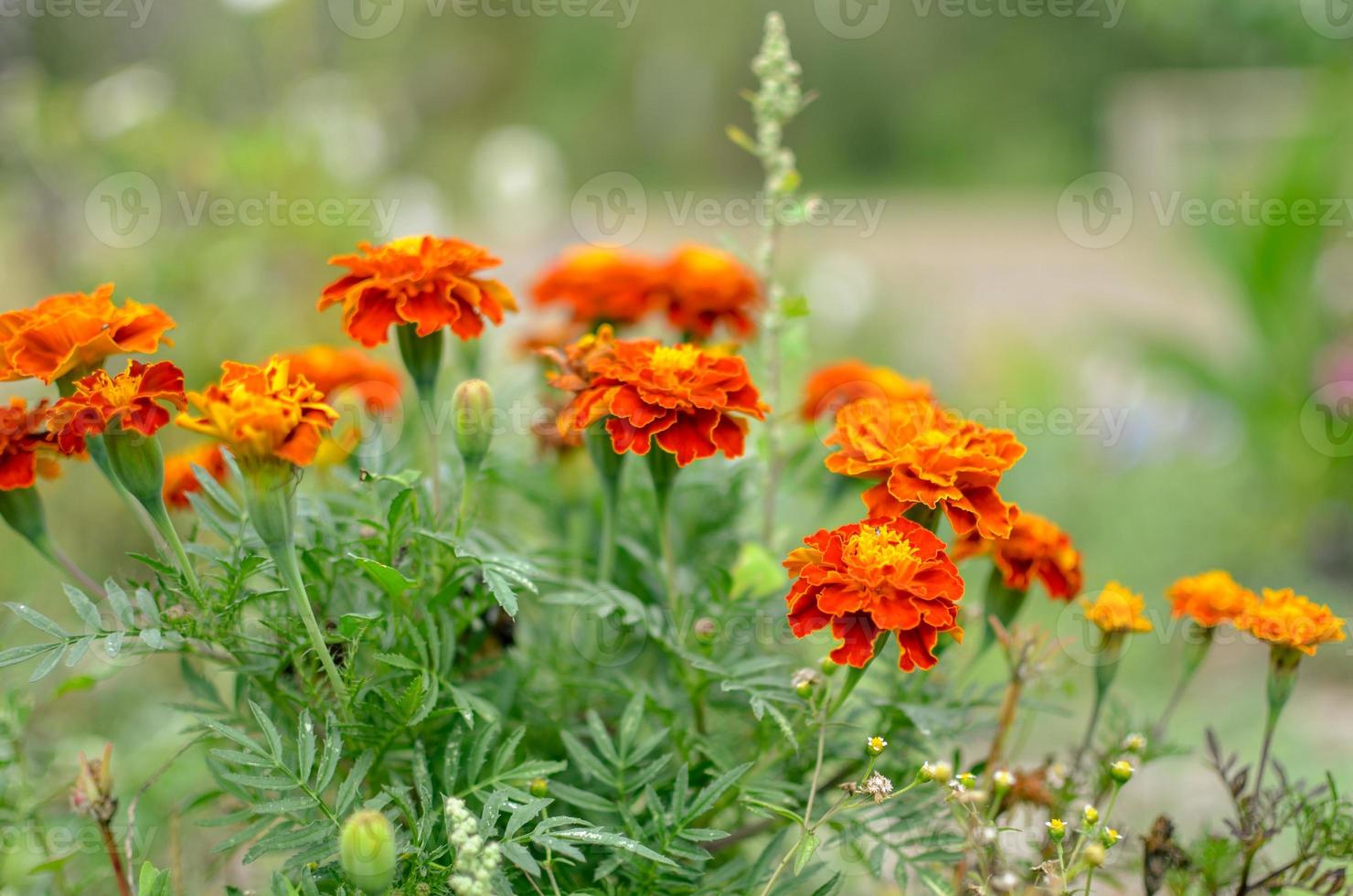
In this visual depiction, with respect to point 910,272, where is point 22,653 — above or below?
above

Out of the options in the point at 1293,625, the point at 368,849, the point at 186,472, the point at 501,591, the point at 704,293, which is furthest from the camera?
the point at 704,293

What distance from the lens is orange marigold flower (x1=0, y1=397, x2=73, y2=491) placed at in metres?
0.69

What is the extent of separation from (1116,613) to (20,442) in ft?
2.42

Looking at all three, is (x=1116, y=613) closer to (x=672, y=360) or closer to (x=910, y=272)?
(x=672, y=360)

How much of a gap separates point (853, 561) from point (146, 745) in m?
0.95

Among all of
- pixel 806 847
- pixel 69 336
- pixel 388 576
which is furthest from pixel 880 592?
pixel 69 336

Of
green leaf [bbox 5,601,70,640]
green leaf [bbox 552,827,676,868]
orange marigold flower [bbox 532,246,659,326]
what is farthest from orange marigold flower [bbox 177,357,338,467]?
orange marigold flower [bbox 532,246,659,326]

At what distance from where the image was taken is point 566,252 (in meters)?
1.12

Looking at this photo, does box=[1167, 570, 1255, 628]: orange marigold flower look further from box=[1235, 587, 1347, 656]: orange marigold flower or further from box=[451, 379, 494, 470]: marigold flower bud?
box=[451, 379, 494, 470]: marigold flower bud

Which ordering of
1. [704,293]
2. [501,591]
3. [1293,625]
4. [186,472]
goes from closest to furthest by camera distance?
[501,591] → [1293,625] → [186,472] → [704,293]

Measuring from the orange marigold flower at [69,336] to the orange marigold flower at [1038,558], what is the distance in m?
0.58

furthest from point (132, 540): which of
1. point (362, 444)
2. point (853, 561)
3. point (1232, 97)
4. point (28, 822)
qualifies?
point (1232, 97)

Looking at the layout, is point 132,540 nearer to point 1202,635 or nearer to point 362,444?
point 362,444

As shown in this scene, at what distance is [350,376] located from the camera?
99 cm
